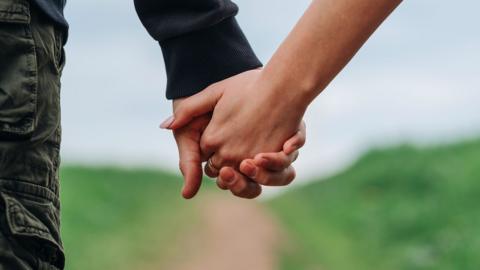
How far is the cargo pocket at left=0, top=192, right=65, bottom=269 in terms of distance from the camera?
2584 millimetres

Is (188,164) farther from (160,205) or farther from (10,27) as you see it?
(160,205)

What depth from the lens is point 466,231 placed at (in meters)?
11.3

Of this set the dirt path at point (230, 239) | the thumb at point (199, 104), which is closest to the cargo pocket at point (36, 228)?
the thumb at point (199, 104)

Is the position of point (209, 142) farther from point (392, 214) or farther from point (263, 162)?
point (392, 214)

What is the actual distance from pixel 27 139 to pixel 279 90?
40.6 inches

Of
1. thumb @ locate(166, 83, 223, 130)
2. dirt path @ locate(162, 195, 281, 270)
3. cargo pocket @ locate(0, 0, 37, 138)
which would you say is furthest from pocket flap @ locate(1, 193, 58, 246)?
dirt path @ locate(162, 195, 281, 270)

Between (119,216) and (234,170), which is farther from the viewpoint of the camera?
(119,216)

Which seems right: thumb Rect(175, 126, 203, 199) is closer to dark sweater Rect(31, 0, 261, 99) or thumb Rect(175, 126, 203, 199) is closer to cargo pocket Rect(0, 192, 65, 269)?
dark sweater Rect(31, 0, 261, 99)

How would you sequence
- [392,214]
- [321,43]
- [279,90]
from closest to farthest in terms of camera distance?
[321,43] → [279,90] → [392,214]

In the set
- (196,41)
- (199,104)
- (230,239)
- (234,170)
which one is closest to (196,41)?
(196,41)

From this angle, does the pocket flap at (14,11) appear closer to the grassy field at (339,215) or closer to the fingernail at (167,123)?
the fingernail at (167,123)

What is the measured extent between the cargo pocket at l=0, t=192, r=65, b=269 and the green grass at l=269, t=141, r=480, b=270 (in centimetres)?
774

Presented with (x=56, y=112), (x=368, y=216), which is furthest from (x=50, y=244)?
(x=368, y=216)

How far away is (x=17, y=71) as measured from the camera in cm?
262
